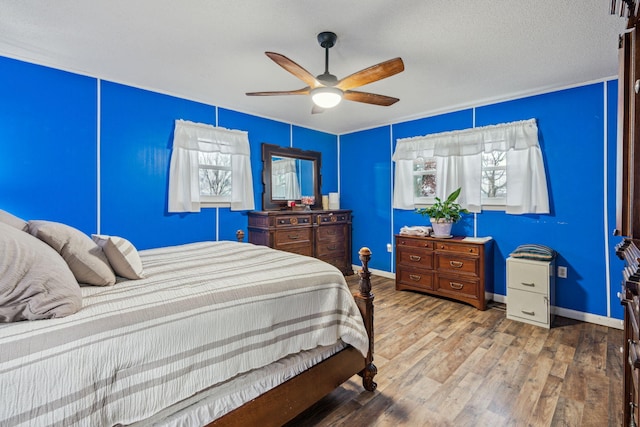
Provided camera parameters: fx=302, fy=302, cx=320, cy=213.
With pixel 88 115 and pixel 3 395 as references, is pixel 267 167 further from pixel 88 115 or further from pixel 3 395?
pixel 3 395

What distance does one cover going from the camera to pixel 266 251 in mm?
2348

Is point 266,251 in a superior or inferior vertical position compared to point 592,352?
superior

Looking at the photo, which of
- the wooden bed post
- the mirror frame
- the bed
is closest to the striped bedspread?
the bed

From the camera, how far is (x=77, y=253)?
57.1 inches

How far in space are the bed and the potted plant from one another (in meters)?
2.23

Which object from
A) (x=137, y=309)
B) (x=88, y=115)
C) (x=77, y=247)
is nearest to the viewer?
(x=137, y=309)

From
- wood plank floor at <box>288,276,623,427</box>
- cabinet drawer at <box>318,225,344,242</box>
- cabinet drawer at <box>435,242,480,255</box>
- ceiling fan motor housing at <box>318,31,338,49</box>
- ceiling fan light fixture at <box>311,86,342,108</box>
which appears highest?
ceiling fan motor housing at <box>318,31,338,49</box>

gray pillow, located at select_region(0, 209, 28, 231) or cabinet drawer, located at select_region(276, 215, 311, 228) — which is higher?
gray pillow, located at select_region(0, 209, 28, 231)

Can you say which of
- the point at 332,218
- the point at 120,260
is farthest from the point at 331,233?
the point at 120,260

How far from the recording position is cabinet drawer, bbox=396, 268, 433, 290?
151 inches

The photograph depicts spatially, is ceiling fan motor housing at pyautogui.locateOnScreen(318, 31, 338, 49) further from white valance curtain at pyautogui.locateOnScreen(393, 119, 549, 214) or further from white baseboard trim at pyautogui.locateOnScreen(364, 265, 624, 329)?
white baseboard trim at pyautogui.locateOnScreen(364, 265, 624, 329)

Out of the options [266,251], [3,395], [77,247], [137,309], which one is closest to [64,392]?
[3,395]

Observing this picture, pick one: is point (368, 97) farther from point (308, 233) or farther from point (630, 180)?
point (308, 233)

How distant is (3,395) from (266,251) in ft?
5.19
